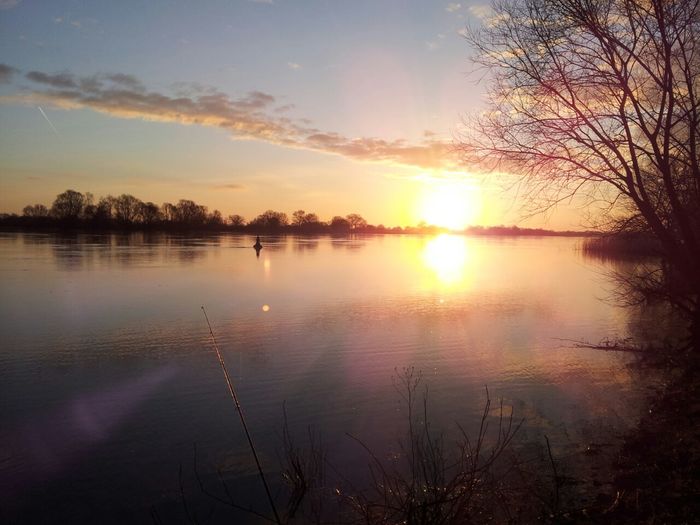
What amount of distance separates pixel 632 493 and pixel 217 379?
7645mm

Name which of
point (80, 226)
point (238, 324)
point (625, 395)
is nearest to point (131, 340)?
point (238, 324)

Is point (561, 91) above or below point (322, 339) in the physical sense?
above

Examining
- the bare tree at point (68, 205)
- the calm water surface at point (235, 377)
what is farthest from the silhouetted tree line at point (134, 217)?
the calm water surface at point (235, 377)

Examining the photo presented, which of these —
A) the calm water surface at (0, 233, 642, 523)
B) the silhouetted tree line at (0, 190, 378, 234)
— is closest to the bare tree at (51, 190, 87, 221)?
the silhouetted tree line at (0, 190, 378, 234)

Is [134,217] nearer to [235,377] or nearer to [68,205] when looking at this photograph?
[68,205]

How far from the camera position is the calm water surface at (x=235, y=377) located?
6844 millimetres

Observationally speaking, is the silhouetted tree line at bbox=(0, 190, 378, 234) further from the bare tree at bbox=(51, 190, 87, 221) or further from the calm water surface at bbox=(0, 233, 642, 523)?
the calm water surface at bbox=(0, 233, 642, 523)

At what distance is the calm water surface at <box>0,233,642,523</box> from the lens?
22.5 feet

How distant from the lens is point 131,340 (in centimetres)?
1384

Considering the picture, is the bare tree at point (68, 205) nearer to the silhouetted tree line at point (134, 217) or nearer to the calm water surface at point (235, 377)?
the silhouetted tree line at point (134, 217)

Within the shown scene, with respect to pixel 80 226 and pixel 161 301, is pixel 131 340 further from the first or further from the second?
pixel 80 226

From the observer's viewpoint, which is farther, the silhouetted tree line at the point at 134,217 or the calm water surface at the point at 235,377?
the silhouetted tree line at the point at 134,217

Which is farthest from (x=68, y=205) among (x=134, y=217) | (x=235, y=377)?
(x=235, y=377)

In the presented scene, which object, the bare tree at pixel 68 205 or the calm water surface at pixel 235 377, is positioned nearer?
the calm water surface at pixel 235 377
